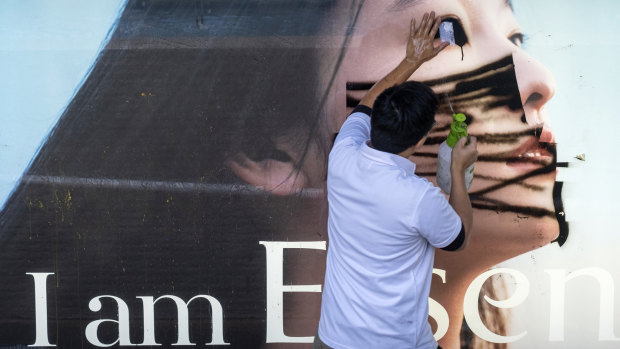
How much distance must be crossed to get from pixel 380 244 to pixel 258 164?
1198mm

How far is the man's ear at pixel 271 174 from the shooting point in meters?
3.22

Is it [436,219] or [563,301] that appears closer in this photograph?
[436,219]

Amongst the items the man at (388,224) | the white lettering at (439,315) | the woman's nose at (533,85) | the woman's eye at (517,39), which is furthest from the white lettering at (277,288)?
the woman's eye at (517,39)

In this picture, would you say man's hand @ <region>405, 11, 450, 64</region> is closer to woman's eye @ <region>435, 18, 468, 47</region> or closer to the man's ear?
woman's eye @ <region>435, 18, 468, 47</region>

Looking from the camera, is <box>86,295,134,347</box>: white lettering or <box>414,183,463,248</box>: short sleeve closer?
<box>414,183,463,248</box>: short sleeve

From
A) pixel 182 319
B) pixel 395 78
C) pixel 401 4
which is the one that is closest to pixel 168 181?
pixel 182 319

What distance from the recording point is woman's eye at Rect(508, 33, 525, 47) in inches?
125

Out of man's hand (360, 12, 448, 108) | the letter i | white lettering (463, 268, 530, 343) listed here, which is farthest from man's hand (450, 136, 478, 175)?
the letter i

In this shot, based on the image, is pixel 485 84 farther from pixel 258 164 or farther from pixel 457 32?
pixel 258 164

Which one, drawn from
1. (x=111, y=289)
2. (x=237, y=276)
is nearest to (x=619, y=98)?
(x=237, y=276)

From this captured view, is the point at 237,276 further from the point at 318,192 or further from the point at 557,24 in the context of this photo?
the point at 557,24

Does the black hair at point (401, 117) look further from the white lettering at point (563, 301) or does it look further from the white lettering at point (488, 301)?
the white lettering at point (563, 301)

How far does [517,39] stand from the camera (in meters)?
3.18

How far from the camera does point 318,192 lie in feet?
10.6
